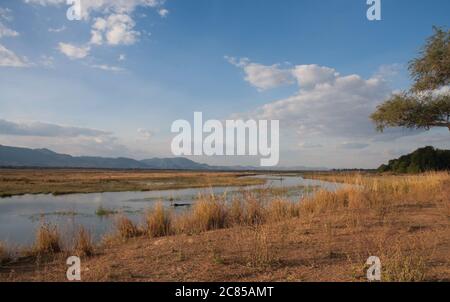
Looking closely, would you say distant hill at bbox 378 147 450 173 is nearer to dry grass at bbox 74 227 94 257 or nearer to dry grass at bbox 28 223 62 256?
dry grass at bbox 74 227 94 257

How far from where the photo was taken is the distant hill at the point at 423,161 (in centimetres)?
3991

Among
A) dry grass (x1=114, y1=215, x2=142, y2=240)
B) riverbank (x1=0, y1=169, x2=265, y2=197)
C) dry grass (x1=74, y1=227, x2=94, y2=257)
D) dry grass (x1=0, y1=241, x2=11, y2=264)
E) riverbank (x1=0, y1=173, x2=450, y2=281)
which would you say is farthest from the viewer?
riverbank (x1=0, y1=169, x2=265, y2=197)

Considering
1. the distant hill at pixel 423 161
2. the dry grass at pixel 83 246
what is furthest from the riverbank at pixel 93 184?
the distant hill at pixel 423 161

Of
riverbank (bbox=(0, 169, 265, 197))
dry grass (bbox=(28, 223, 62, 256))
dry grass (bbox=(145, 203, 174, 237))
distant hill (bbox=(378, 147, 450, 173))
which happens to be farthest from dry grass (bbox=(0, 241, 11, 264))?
distant hill (bbox=(378, 147, 450, 173))

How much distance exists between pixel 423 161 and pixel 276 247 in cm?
4046

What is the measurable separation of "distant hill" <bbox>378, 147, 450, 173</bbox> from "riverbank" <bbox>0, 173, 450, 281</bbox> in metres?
31.8

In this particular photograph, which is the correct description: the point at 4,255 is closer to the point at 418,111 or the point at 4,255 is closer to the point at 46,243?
the point at 46,243

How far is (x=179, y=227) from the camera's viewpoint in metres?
9.54

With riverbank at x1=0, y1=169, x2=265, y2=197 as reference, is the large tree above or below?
above

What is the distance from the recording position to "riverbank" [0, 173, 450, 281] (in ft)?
16.6

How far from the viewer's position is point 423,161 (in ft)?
135

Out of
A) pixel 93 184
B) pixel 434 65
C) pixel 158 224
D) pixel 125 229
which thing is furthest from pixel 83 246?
pixel 93 184
